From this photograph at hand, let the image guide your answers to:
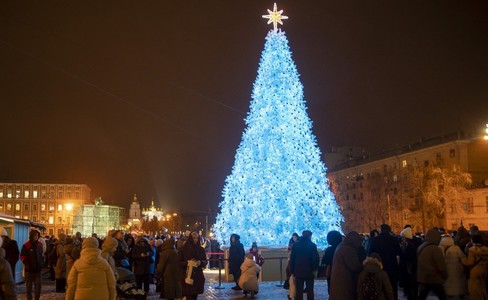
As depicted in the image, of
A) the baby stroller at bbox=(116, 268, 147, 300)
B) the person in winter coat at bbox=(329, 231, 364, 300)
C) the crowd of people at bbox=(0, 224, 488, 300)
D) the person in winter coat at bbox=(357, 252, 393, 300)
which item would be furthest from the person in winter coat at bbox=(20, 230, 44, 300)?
the person in winter coat at bbox=(357, 252, 393, 300)

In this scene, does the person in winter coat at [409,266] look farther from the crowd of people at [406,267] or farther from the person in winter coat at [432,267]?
the person in winter coat at [432,267]

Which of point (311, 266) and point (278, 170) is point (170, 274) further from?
point (278, 170)

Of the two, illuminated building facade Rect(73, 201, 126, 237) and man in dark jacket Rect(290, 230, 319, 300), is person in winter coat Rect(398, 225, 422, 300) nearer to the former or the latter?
man in dark jacket Rect(290, 230, 319, 300)

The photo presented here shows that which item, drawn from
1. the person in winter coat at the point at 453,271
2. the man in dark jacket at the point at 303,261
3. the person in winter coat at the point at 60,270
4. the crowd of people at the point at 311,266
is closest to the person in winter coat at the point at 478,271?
the crowd of people at the point at 311,266

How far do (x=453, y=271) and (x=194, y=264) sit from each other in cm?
578

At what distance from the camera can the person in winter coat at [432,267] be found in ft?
38.4

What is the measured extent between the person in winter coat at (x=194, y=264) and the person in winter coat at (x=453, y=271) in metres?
5.40

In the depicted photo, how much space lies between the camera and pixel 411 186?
212 ft

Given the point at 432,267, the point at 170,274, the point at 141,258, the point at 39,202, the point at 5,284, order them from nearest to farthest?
the point at 5,284 → the point at 432,267 → the point at 170,274 → the point at 141,258 → the point at 39,202

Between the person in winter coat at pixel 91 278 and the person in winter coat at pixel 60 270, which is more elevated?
the person in winter coat at pixel 91 278

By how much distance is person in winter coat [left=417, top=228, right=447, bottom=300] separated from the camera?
11.7 m

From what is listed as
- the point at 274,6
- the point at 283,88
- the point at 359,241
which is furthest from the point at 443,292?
the point at 274,6

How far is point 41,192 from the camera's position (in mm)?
146125

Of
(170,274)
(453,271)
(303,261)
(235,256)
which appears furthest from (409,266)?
(235,256)
